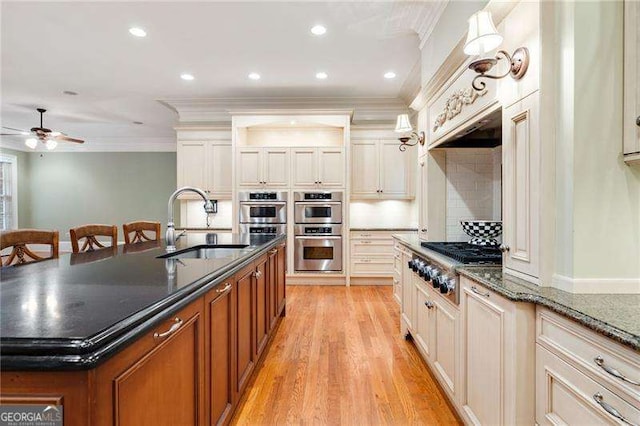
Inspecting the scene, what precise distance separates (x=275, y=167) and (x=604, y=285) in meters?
4.56

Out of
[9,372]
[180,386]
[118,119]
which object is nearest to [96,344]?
[9,372]

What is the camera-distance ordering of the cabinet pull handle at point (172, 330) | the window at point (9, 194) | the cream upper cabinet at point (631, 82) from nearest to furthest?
the cabinet pull handle at point (172, 330), the cream upper cabinet at point (631, 82), the window at point (9, 194)

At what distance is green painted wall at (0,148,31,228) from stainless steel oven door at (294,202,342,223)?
7429 millimetres

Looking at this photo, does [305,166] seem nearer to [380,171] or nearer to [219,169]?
[380,171]

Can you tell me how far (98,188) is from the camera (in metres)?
8.23

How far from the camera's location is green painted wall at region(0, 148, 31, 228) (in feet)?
26.9

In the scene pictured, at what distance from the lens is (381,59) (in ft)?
13.5

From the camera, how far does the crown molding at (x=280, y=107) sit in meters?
5.33

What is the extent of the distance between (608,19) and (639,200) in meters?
0.70

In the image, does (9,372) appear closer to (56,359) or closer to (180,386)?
(56,359)

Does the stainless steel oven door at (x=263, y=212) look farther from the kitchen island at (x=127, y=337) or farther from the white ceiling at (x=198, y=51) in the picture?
the kitchen island at (x=127, y=337)

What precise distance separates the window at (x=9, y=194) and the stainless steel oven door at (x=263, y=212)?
6.68m

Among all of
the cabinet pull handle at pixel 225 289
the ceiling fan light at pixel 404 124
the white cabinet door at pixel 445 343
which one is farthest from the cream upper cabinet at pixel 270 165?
the cabinet pull handle at pixel 225 289

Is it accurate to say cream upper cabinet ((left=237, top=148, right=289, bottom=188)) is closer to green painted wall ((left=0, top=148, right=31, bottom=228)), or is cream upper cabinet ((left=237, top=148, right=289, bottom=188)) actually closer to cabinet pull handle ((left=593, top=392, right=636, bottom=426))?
cabinet pull handle ((left=593, top=392, right=636, bottom=426))
